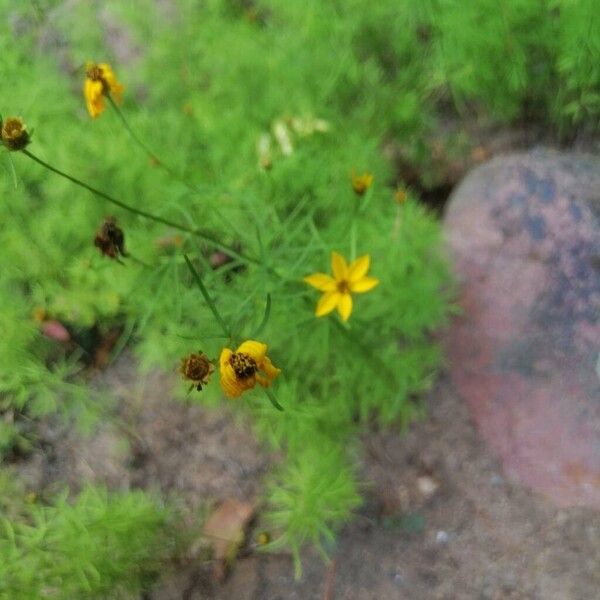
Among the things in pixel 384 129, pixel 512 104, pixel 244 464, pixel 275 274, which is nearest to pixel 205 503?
pixel 244 464

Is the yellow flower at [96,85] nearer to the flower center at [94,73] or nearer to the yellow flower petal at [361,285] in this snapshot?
the flower center at [94,73]

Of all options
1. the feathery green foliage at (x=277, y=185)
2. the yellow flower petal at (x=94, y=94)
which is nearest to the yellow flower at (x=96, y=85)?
the yellow flower petal at (x=94, y=94)

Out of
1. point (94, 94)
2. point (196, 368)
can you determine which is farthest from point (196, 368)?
point (94, 94)

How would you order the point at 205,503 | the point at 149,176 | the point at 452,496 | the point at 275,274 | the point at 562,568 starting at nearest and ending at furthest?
the point at 275,274, the point at 562,568, the point at 452,496, the point at 205,503, the point at 149,176

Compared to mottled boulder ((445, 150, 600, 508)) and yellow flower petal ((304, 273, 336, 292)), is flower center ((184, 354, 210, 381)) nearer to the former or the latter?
yellow flower petal ((304, 273, 336, 292))

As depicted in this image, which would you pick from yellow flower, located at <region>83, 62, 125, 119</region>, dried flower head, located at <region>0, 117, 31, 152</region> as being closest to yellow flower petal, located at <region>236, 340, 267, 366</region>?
dried flower head, located at <region>0, 117, 31, 152</region>

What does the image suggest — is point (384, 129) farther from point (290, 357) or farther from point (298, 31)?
point (290, 357)
